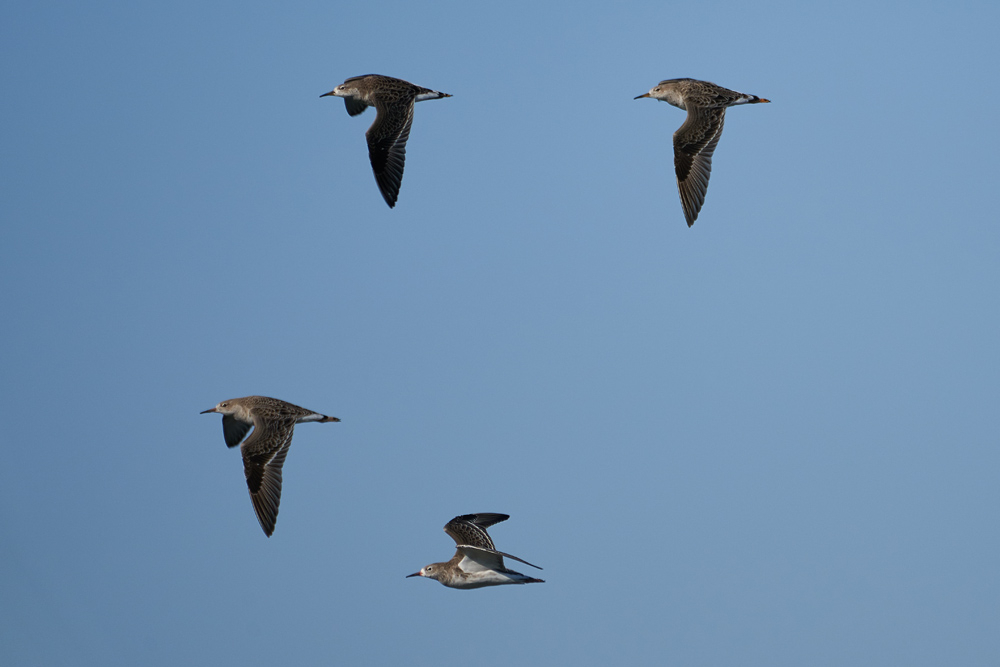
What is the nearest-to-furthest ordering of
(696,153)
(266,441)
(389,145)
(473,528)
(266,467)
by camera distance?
(473,528)
(266,467)
(266,441)
(696,153)
(389,145)

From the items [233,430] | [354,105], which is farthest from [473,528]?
[354,105]

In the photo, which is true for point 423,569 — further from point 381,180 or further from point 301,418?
point 381,180

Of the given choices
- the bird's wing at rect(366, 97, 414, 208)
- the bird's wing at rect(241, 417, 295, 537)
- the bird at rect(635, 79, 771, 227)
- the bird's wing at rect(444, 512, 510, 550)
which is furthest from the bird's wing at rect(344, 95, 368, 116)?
the bird's wing at rect(444, 512, 510, 550)

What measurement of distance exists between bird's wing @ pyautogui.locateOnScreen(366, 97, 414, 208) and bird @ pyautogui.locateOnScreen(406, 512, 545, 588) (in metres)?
8.00

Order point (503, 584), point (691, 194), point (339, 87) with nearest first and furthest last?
1. point (503, 584)
2. point (691, 194)
3. point (339, 87)

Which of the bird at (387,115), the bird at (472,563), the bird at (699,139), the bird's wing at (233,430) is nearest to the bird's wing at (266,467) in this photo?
the bird's wing at (233,430)

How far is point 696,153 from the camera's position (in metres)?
31.1

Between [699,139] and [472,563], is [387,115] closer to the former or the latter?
[699,139]

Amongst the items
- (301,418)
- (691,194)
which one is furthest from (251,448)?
(691,194)

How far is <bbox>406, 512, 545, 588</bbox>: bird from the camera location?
1034 inches

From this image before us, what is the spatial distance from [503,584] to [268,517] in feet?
18.1

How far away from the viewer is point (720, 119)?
3128 centimetres

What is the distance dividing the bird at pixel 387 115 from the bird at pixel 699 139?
20.9ft

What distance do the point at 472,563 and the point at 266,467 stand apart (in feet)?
16.8
